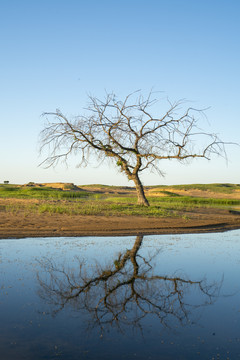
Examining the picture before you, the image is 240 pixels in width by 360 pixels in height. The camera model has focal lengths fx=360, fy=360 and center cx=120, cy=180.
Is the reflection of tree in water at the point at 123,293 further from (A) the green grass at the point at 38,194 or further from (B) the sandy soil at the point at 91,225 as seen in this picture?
(A) the green grass at the point at 38,194

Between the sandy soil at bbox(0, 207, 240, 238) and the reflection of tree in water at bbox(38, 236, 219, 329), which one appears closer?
the reflection of tree in water at bbox(38, 236, 219, 329)

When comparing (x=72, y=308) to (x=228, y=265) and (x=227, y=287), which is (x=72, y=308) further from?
(x=228, y=265)

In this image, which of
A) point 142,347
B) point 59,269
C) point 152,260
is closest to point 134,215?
point 152,260

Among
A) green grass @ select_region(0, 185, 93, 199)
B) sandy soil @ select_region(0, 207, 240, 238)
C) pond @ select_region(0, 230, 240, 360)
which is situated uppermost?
green grass @ select_region(0, 185, 93, 199)

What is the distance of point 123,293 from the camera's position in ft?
19.7

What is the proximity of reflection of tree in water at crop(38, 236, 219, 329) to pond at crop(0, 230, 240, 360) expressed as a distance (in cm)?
2

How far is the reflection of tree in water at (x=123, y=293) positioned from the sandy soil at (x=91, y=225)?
515 centimetres

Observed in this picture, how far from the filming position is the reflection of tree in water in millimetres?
5070

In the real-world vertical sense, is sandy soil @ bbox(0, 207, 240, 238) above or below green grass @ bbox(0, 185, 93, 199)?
below

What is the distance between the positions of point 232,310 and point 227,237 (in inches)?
353

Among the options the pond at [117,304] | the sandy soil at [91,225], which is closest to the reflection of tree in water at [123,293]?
the pond at [117,304]

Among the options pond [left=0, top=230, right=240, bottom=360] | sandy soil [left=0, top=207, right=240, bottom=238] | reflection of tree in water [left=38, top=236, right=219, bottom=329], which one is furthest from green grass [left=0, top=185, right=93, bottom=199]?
reflection of tree in water [left=38, top=236, right=219, bottom=329]

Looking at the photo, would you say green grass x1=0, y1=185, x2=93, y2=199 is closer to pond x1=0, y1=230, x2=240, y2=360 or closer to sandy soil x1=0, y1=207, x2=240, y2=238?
sandy soil x1=0, y1=207, x2=240, y2=238

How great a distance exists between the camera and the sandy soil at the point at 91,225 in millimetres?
12984
